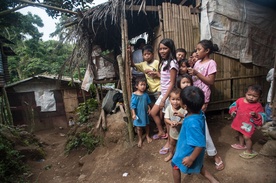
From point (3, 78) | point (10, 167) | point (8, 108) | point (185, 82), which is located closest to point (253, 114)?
point (185, 82)

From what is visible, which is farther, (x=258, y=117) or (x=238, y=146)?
(x=238, y=146)

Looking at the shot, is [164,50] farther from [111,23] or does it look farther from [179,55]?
[111,23]

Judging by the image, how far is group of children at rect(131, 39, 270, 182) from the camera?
1.69 metres

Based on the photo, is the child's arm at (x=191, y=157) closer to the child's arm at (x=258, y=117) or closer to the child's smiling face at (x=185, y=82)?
the child's smiling face at (x=185, y=82)

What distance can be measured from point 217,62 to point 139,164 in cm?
292

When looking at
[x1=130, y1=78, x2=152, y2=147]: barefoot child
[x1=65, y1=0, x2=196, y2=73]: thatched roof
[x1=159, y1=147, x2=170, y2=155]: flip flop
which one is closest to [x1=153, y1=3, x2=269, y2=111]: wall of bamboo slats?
[x1=65, y1=0, x2=196, y2=73]: thatched roof

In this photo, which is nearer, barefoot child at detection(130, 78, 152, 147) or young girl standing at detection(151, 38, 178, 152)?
young girl standing at detection(151, 38, 178, 152)

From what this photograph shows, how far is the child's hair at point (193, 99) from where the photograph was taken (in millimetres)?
1665

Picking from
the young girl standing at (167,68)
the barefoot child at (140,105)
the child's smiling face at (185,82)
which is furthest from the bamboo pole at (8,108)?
the child's smiling face at (185,82)

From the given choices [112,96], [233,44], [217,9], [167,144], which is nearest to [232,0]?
[217,9]

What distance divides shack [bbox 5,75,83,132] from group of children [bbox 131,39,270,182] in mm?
8199

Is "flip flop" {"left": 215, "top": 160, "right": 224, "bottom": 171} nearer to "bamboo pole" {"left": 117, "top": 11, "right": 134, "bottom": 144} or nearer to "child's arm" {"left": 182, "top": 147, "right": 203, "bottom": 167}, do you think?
"child's arm" {"left": 182, "top": 147, "right": 203, "bottom": 167}

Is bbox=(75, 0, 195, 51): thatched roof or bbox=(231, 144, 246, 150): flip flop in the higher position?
bbox=(75, 0, 195, 51): thatched roof

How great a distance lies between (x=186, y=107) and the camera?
1.76 meters
